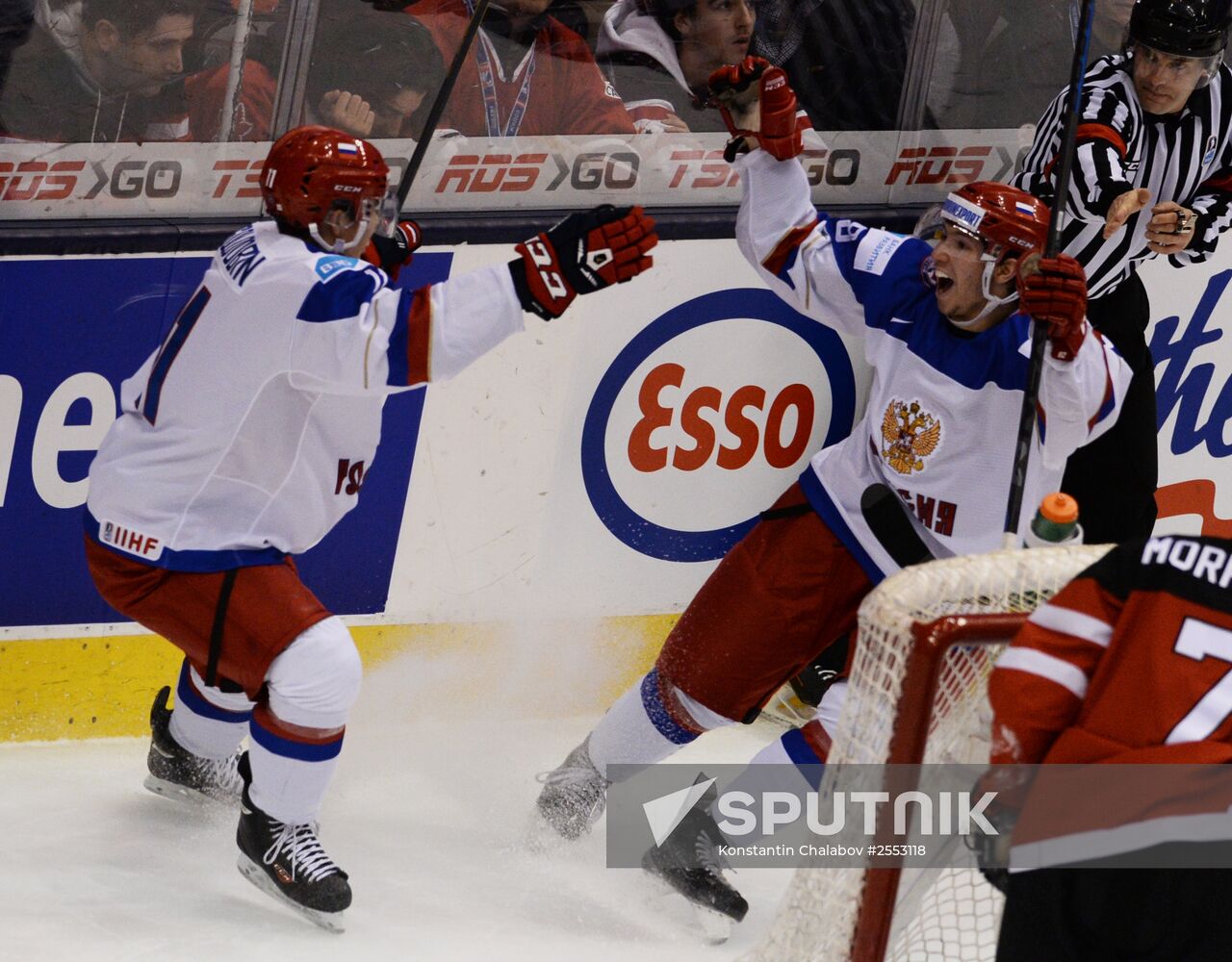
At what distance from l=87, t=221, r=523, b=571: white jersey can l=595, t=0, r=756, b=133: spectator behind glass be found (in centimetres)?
117

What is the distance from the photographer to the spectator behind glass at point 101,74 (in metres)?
3.32

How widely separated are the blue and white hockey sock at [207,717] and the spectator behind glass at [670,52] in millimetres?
1491

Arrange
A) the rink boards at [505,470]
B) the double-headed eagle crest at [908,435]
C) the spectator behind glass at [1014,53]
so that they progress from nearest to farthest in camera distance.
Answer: the double-headed eagle crest at [908,435]
the rink boards at [505,470]
the spectator behind glass at [1014,53]

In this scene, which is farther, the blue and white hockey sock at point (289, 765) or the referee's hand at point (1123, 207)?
the referee's hand at point (1123, 207)

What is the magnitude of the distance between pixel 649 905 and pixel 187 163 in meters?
1.60

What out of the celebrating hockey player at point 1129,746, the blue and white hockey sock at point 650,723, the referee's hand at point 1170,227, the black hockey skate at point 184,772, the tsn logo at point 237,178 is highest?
the referee's hand at point 1170,227

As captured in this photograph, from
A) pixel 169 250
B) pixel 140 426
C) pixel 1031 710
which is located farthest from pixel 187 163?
pixel 1031 710

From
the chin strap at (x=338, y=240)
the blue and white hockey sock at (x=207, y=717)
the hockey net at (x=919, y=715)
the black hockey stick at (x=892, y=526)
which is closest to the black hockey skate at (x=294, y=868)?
the blue and white hockey sock at (x=207, y=717)

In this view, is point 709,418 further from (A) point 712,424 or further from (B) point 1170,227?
(B) point 1170,227

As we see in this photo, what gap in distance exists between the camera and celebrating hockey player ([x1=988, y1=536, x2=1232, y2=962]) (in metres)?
1.80

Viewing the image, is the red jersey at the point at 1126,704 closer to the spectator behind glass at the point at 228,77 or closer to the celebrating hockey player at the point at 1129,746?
the celebrating hockey player at the point at 1129,746

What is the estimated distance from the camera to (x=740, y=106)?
307cm

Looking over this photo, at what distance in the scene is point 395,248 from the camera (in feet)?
10.6

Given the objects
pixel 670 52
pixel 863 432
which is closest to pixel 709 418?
pixel 670 52
